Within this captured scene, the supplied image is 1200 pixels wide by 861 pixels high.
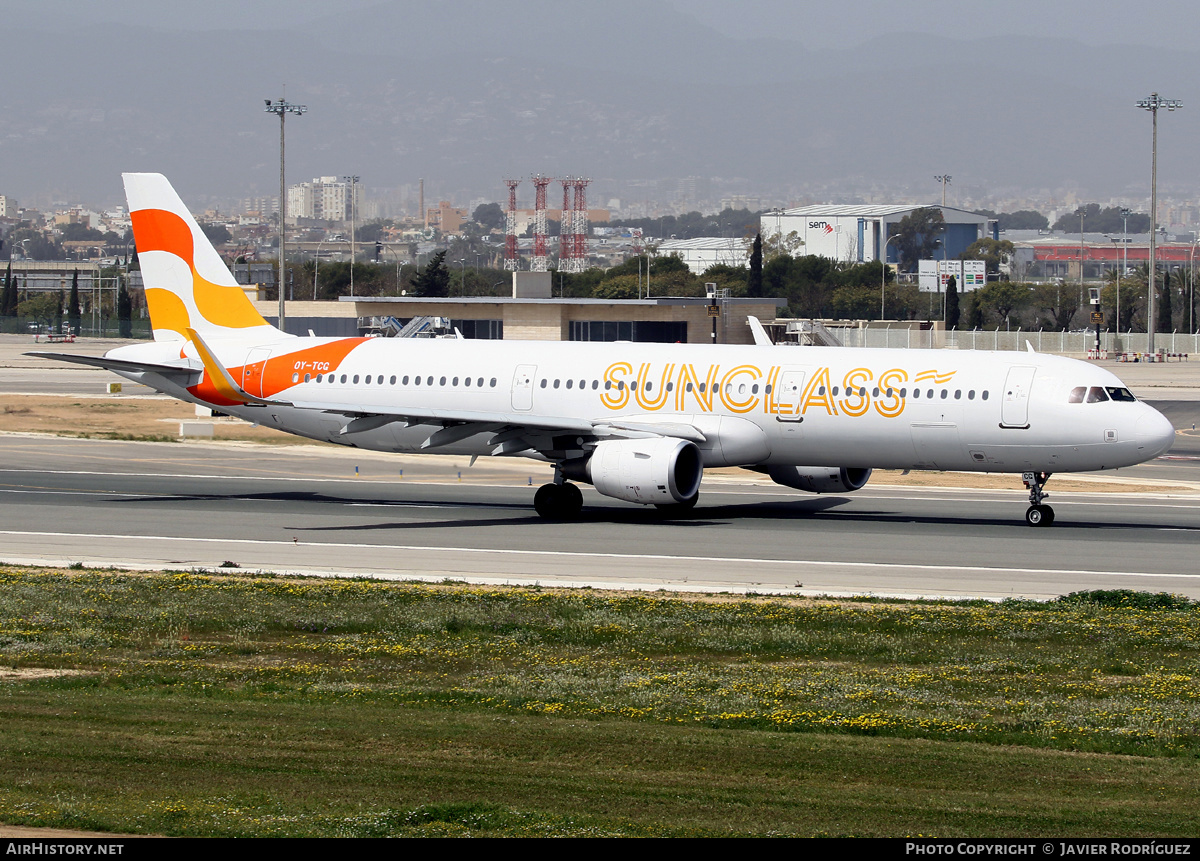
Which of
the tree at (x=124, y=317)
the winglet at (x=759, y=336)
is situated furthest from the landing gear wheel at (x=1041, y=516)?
the tree at (x=124, y=317)

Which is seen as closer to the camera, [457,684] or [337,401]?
[457,684]

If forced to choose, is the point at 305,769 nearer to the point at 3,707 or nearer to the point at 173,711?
the point at 173,711

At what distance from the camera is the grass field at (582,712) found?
11508 millimetres

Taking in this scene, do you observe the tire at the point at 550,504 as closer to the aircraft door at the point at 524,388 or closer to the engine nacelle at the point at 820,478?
the aircraft door at the point at 524,388

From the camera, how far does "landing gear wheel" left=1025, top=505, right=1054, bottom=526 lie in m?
32.8

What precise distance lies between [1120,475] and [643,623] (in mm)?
29754

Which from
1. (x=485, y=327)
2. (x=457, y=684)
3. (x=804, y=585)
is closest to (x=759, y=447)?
(x=804, y=585)

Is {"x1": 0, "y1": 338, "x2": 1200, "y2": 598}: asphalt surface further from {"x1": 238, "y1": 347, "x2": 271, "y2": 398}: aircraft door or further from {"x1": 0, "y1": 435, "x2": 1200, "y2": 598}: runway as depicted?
{"x1": 238, "y1": 347, "x2": 271, "y2": 398}: aircraft door

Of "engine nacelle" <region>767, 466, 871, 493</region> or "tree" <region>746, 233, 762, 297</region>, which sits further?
"tree" <region>746, 233, 762, 297</region>

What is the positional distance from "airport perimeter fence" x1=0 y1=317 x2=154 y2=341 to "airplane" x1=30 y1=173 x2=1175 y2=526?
109601mm

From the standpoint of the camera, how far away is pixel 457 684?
17141 millimetres

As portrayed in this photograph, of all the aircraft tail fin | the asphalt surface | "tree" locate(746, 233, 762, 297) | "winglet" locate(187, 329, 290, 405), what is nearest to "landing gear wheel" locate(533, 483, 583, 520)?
the asphalt surface

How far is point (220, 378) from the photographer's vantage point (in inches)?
1439

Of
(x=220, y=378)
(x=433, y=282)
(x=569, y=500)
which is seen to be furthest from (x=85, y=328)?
(x=569, y=500)
